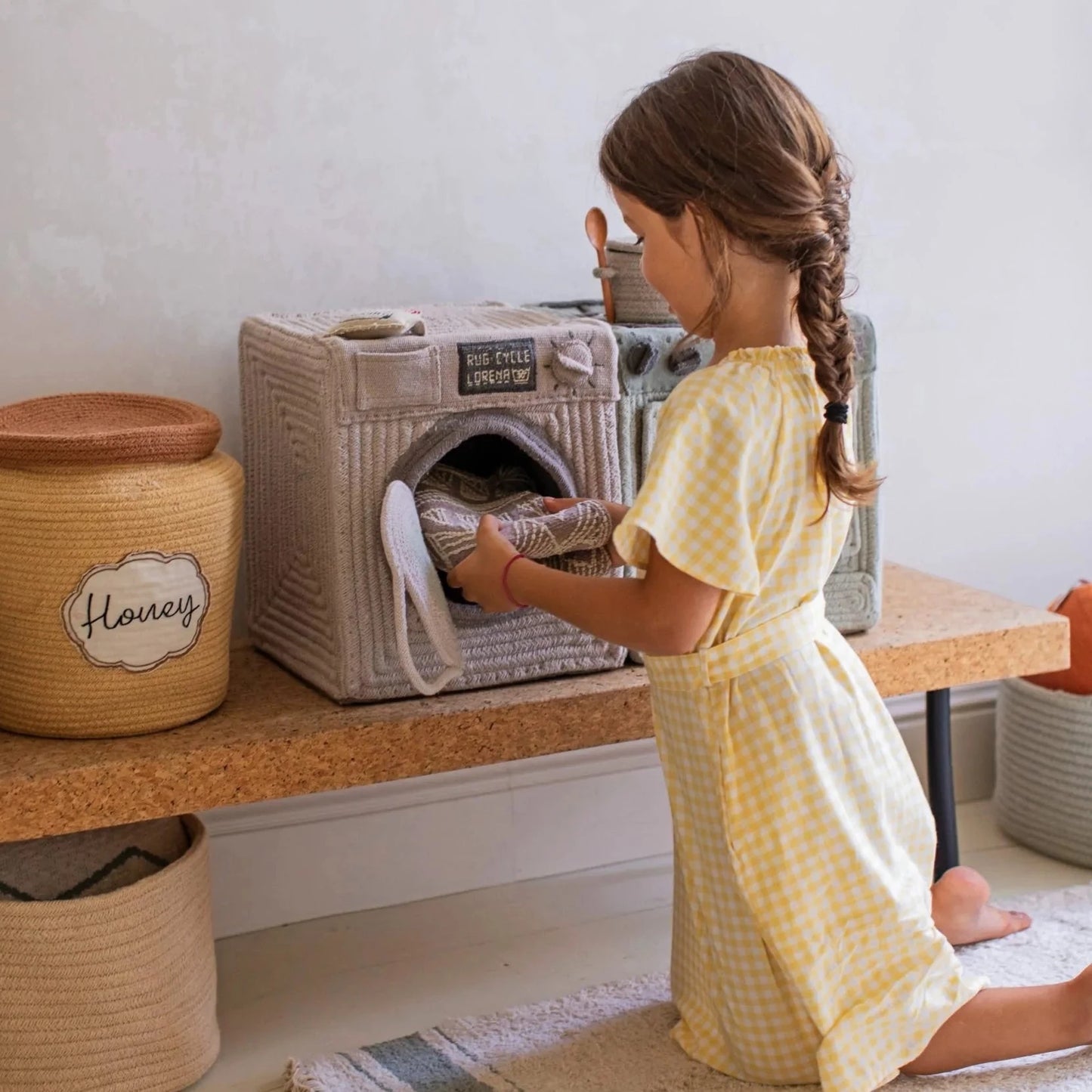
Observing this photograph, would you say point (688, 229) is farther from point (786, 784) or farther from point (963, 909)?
point (963, 909)

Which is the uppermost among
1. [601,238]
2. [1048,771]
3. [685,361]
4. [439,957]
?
[601,238]

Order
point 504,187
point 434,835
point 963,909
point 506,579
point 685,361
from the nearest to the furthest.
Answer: point 506,579 → point 685,361 → point 963,909 → point 504,187 → point 434,835

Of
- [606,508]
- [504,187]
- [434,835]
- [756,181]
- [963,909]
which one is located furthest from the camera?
[434,835]

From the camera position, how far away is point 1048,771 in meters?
2.04

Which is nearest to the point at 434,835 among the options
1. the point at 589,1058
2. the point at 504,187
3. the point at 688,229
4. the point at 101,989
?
the point at 589,1058

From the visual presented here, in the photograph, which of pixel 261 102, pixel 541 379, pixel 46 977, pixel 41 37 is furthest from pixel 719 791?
pixel 41 37

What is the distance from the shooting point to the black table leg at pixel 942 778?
184cm

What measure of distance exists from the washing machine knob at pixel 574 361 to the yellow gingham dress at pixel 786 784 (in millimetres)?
207

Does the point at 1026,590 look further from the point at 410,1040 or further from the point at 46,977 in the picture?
the point at 46,977

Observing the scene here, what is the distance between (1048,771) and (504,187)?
103cm

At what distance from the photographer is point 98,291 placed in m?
1.69

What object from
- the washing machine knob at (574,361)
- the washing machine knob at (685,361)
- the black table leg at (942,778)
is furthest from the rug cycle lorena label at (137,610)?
the black table leg at (942,778)

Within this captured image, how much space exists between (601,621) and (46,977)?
62cm

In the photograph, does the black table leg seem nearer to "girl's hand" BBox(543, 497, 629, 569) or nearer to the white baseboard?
the white baseboard
